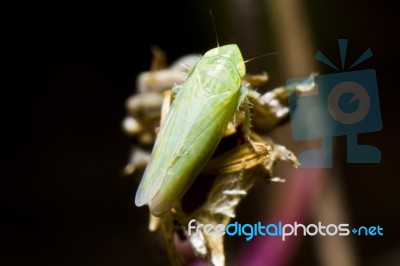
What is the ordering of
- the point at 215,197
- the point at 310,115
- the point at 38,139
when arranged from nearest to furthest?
the point at 215,197 < the point at 310,115 < the point at 38,139

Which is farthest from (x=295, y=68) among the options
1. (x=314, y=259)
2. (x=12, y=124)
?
(x=12, y=124)

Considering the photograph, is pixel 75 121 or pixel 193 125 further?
pixel 75 121

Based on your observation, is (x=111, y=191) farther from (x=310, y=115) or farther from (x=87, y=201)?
(x=310, y=115)

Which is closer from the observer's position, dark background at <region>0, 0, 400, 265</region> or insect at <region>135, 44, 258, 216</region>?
insect at <region>135, 44, 258, 216</region>

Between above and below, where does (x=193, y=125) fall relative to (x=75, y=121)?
above
